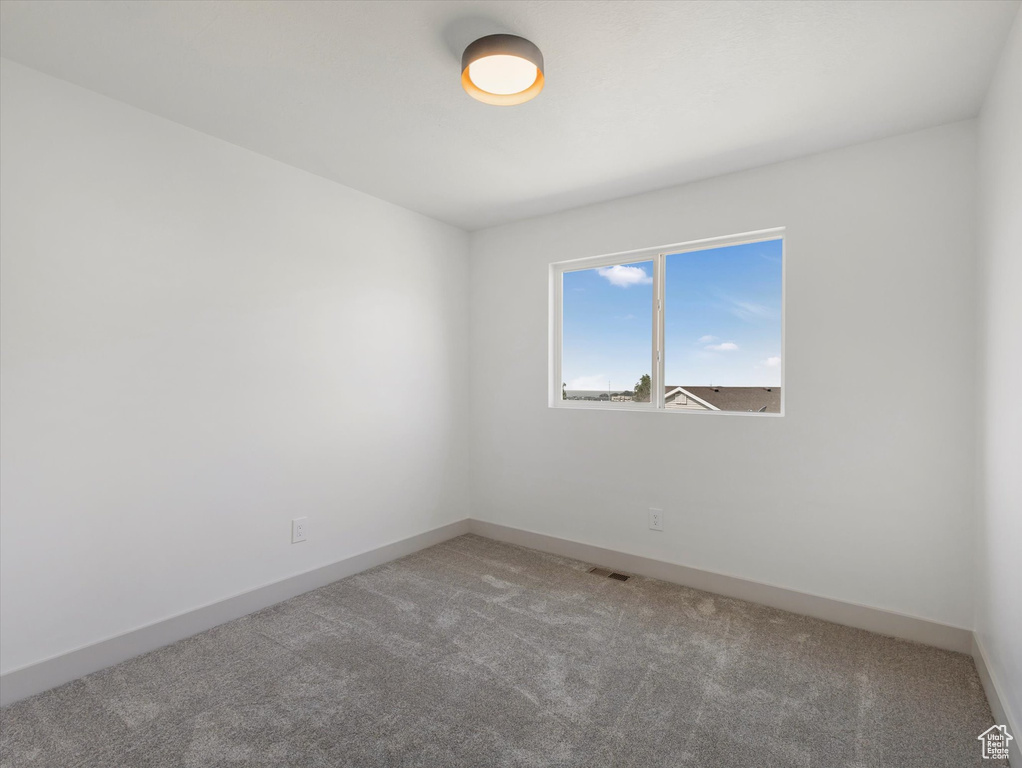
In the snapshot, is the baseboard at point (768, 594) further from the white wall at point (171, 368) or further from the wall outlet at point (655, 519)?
the white wall at point (171, 368)

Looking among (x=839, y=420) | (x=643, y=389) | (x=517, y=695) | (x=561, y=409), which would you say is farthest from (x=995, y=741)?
(x=561, y=409)

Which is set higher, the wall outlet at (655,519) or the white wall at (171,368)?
the white wall at (171,368)

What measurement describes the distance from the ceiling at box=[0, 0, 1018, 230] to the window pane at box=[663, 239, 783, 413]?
58cm

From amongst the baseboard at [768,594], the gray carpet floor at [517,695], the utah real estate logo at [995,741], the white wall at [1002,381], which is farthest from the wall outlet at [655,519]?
the utah real estate logo at [995,741]

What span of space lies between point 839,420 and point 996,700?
123 cm

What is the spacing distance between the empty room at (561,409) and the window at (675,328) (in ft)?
0.07

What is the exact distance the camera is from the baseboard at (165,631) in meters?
1.96

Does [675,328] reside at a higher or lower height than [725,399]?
higher

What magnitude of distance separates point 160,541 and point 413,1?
8.16 feet

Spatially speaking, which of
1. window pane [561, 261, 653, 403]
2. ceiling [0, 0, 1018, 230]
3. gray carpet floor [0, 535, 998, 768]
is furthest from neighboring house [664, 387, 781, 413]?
ceiling [0, 0, 1018, 230]

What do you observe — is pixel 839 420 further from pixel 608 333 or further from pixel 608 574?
pixel 608 574

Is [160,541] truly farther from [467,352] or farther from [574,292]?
[574,292]

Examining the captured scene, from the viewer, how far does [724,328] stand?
3090mm

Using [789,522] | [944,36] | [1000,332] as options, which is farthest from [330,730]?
[944,36]
